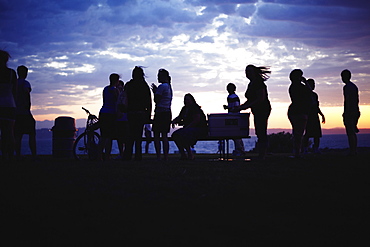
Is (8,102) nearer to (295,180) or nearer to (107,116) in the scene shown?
(107,116)

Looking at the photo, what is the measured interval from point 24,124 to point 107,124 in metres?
2.16

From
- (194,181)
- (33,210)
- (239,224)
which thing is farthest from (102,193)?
(239,224)

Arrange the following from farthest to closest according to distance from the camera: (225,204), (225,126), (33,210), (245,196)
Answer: (225,126) < (245,196) < (225,204) < (33,210)

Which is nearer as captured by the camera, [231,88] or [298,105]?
[298,105]

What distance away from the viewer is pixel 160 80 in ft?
35.3

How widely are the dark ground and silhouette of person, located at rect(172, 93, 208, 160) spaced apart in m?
4.23

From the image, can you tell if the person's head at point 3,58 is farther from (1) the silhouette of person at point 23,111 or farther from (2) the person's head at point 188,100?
(2) the person's head at point 188,100

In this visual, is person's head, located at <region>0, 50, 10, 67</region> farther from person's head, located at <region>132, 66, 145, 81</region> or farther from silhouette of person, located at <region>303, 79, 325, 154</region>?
silhouette of person, located at <region>303, 79, 325, 154</region>

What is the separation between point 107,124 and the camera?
10516 mm

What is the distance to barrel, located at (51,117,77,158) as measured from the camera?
14.0 metres

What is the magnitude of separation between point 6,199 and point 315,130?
10.9 m

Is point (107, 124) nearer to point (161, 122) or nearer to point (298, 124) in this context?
point (161, 122)

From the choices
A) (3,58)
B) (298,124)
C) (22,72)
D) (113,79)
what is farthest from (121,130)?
(298,124)

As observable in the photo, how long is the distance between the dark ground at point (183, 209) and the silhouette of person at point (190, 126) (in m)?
4.23
